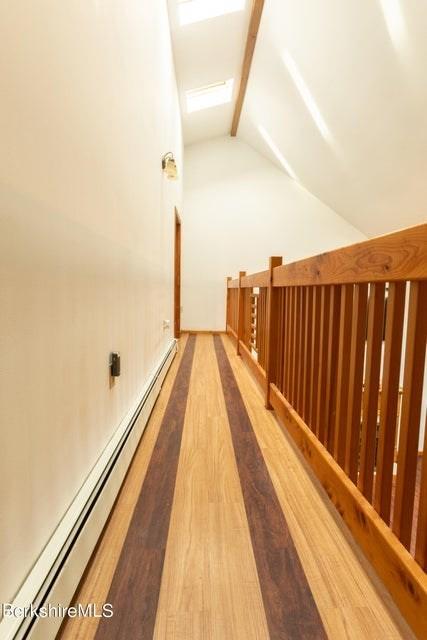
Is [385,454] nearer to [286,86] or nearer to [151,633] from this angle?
[151,633]

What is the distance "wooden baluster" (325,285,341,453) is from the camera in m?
1.19

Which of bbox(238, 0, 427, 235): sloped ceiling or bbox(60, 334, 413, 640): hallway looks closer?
bbox(60, 334, 413, 640): hallway

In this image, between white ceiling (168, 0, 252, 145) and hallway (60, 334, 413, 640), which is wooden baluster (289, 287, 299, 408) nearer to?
hallway (60, 334, 413, 640)

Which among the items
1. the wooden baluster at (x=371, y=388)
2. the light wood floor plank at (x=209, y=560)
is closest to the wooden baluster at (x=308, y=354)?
the light wood floor plank at (x=209, y=560)

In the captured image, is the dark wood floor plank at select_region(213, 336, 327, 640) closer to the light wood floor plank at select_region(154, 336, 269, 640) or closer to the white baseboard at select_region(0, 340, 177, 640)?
the light wood floor plank at select_region(154, 336, 269, 640)

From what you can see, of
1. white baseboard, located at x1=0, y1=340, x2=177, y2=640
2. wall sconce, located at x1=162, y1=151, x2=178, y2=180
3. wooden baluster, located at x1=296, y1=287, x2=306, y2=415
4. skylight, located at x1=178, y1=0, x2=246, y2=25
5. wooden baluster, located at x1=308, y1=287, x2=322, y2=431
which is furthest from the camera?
skylight, located at x1=178, y1=0, x2=246, y2=25

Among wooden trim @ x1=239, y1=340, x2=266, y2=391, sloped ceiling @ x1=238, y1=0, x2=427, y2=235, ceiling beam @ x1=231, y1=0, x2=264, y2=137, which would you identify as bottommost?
wooden trim @ x1=239, y1=340, x2=266, y2=391

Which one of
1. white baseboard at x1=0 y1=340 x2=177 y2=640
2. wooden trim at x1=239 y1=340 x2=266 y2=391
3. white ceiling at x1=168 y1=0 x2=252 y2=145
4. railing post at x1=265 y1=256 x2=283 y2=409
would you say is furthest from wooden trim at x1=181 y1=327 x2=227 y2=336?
white baseboard at x1=0 y1=340 x2=177 y2=640

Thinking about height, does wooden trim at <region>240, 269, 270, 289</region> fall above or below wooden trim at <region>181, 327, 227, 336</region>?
above

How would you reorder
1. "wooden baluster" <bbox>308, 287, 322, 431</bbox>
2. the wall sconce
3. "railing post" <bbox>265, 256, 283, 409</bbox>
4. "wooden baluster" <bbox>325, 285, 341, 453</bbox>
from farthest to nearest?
1. the wall sconce
2. "railing post" <bbox>265, 256, 283, 409</bbox>
3. "wooden baluster" <bbox>308, 287, 322, 431</bbox>
4. "wooden baluster" <bbox>325, 285, 341, 453</bbox>

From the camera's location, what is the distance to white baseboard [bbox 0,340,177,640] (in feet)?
2.09

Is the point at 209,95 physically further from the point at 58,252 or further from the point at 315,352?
the point at 58,252

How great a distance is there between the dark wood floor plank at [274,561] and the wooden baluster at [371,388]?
0.27m

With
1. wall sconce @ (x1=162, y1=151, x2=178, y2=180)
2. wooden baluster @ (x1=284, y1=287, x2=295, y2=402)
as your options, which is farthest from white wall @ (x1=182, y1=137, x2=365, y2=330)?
wooden baluster @ (x1=284, y1=287, x2=295, y2=402)
